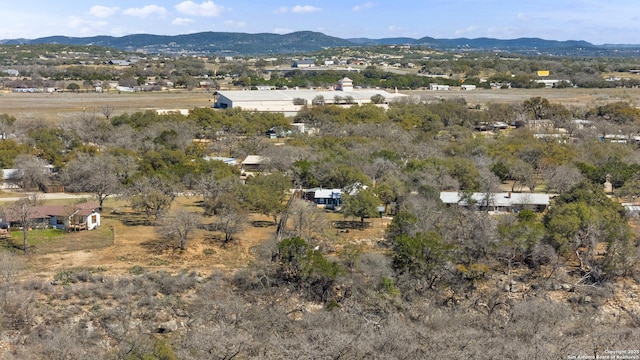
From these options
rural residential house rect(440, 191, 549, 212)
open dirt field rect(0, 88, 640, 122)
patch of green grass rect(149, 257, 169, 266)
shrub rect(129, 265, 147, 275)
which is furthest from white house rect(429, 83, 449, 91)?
shrub rect(129, 265, 147, 275)

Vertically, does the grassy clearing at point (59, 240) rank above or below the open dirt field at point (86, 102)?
below

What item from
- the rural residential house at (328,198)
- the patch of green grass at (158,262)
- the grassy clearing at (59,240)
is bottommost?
the patch of green grass at (158,262)

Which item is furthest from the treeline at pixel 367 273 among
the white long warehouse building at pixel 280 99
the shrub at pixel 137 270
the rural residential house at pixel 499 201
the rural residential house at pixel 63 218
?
the white long warehouse building at pixel 280 99

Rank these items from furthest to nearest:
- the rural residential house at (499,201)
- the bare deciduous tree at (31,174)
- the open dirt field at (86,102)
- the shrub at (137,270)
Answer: the open dirt field at (86,102) < the bare deciduous tree at (31,174) < the rural residential house at (499,201) < the shrub at (137,270)

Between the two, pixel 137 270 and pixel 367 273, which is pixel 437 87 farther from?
pixel 137 270

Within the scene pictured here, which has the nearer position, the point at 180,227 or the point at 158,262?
the point at 158,262

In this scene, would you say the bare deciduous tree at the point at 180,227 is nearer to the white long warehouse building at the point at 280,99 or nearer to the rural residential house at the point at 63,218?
the rural residential house at the point at 63,218

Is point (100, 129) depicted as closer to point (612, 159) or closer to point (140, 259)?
point (140, 259)

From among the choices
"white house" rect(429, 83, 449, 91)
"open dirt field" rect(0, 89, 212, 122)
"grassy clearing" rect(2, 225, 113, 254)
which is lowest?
"grassy clearing" rect(2, 225, 113, 254)

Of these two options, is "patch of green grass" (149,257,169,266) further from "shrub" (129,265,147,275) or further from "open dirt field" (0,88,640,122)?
"open dirt field" (0,88,640,122)

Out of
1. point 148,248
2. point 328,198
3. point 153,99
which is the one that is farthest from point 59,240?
point 153,99

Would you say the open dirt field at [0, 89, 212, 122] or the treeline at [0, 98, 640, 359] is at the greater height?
the open dirt field at [0, 89, 212, 122]

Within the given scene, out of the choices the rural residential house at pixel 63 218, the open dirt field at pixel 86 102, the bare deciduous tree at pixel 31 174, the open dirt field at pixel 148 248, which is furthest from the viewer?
the open dirt field at pixel 86 102
